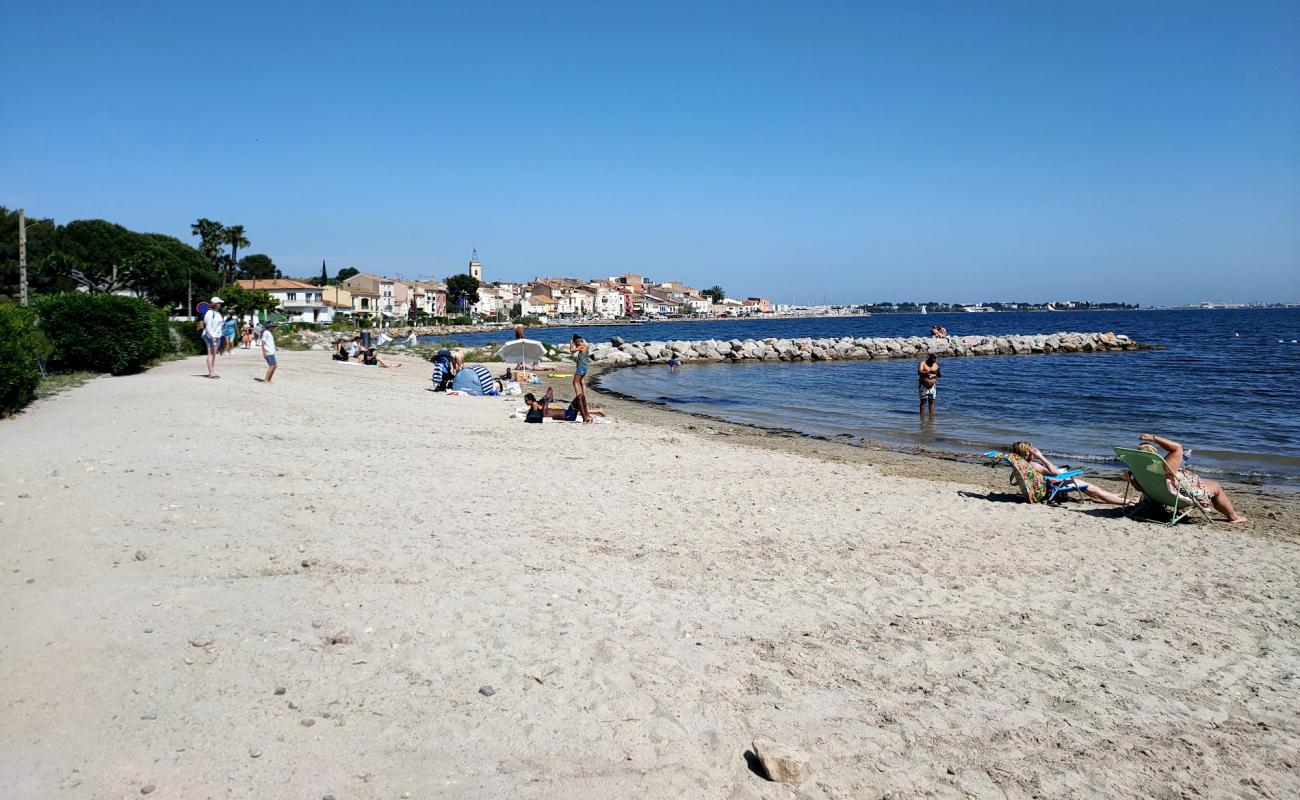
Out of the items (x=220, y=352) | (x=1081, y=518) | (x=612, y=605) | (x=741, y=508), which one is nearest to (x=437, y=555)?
(x=612, y=605)

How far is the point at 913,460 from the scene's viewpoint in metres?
13.9

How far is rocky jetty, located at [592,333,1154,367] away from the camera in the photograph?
46625 millimetres

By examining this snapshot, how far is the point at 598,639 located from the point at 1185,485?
24.8 ft

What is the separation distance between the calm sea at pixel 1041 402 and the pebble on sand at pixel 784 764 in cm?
1255

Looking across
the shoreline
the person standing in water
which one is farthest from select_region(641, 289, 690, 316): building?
the person standing in water

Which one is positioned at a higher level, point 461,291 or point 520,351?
point 461,291

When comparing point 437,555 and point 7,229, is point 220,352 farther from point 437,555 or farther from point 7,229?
point 7,229

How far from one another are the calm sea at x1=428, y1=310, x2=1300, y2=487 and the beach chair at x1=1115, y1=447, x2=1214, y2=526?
16.2ft

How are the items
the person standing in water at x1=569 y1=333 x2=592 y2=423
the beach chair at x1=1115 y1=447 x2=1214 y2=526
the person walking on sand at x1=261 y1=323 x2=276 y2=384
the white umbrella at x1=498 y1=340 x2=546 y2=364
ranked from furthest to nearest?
the white umbrella at x1=498 y1=340 x2=546 y2=364 → the person walking on sand at x1=261 y1=323 x2=276 y2=384 → the person standing in water at x1=569 y1=333 x2=592 y2=423 → the beach chair at x1=1115 y1=447 x2=1214 y2=526

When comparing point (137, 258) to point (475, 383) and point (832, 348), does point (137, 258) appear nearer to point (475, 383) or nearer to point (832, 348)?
point (475, 383)

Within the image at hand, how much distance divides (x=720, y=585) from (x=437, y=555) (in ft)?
7.25

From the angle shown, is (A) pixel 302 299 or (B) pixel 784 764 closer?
(B) pixel 784 764

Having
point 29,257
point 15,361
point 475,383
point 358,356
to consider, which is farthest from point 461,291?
point 15,361

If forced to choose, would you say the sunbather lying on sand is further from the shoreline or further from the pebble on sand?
the pebble on sand
